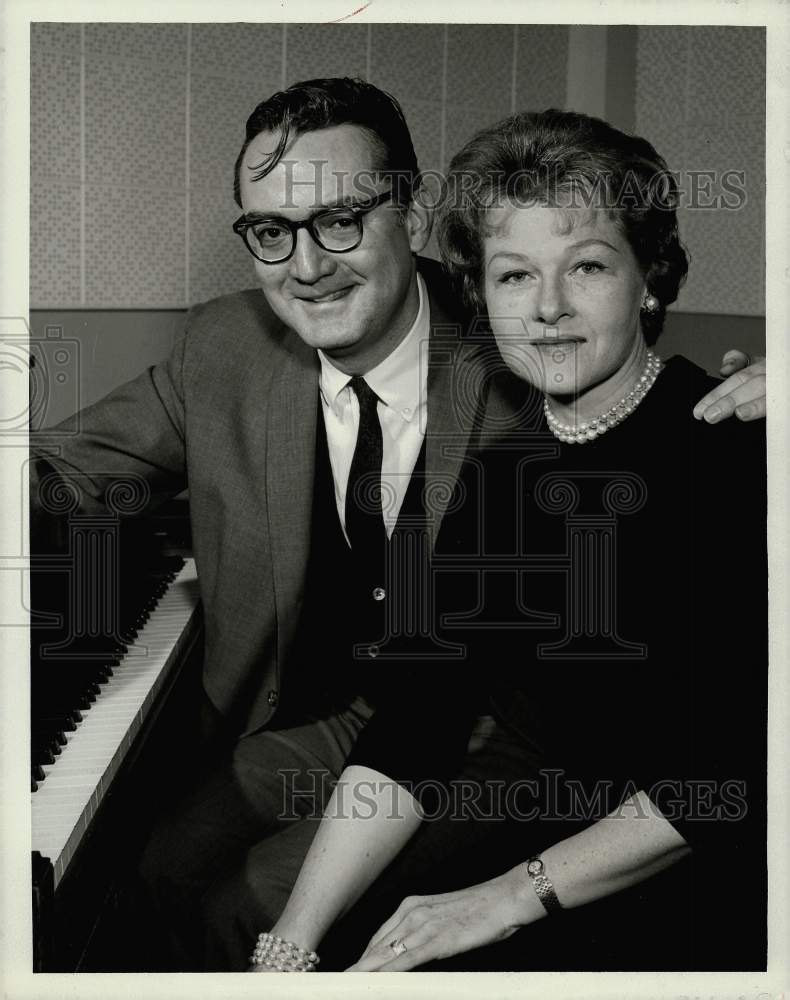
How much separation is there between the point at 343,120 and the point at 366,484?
646 millimetres

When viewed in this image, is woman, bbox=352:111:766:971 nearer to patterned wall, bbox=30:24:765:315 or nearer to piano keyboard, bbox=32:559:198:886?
patterned wall, bbox=30:24:765:315

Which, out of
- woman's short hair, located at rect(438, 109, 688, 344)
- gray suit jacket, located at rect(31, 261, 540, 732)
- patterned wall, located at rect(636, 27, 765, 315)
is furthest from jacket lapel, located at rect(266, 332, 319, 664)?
patterned wall, located at rect(636, 27, 765, 315)

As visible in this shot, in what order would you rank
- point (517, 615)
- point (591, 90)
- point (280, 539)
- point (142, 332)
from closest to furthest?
point (517, 615), point (280, 539), point (591, 90), point (142, 332)

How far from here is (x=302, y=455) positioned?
1.91 meters

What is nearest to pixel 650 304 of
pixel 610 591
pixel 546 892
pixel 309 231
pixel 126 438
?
pixel 610 591

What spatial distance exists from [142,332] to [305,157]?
87 cm

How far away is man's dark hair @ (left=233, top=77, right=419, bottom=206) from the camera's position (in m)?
1.65

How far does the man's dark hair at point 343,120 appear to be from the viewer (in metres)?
1.65

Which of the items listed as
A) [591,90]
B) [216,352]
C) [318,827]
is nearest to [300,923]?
[318,827]

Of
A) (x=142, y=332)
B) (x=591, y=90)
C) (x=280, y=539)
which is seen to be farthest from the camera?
(x=142, y=332)

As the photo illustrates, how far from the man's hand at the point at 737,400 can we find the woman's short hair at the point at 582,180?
163mm

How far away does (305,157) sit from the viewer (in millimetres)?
1681

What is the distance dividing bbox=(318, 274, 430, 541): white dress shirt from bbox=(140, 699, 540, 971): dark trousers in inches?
17.1
